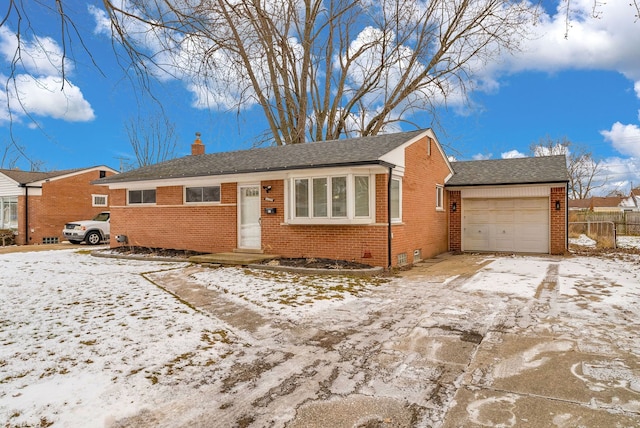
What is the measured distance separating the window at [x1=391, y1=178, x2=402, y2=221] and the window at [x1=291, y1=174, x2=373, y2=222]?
76 centimetres

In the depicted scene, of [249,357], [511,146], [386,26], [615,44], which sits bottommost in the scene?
[249,357]

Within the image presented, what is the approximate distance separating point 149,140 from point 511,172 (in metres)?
26.6

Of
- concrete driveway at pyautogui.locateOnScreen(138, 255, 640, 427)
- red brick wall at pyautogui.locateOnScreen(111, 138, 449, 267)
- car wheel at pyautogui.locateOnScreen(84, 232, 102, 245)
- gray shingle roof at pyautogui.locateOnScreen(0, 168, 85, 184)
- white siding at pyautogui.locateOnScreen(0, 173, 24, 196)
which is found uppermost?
gray shingle roof at pyautogui.locateOnScreen(0, 168, 85, 184)

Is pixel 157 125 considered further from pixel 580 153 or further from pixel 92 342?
pixel 580 153

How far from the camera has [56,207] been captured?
22.7m

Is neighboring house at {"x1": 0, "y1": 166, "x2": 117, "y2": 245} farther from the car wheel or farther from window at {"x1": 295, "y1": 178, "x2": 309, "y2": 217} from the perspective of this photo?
window at {"x1": 295, "y1": 178, "x2": 309, "y2": 217}

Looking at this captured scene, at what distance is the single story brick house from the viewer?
10.1 m

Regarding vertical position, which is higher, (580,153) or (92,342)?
(580,153)

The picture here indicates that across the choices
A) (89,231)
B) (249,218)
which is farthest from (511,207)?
(89,231)

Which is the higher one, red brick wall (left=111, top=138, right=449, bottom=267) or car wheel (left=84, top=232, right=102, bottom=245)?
red brick wall (left=111, top=138, right=449, bottom=267)

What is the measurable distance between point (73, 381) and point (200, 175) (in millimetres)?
9544

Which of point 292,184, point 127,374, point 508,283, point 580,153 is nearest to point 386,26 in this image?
point 292,184

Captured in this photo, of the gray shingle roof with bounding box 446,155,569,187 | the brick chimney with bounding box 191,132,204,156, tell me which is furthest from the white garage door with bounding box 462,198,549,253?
the brick chimney with bounding box 191,132,204,156

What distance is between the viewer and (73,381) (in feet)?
11.2
